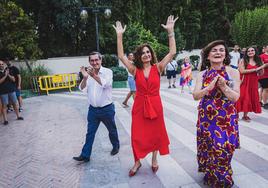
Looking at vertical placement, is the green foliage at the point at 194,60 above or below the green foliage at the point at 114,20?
below

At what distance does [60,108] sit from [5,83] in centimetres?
255

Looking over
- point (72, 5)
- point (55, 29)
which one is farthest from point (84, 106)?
point (55, 29)

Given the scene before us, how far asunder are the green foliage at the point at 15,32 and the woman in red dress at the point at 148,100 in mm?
13566

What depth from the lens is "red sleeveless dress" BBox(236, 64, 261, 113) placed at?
645cm

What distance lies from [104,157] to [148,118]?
5.07ft

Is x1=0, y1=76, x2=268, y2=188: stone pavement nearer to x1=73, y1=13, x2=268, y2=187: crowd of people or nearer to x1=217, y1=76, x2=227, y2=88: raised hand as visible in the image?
x1=73, y1=13, x2=268, y2=187: crowd of people

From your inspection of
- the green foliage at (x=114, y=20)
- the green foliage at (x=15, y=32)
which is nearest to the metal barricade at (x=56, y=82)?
the green foliage at (x=15, y=32)

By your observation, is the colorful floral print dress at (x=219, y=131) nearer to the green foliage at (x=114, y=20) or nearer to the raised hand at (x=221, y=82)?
the raised hand at (x=221, y=82)

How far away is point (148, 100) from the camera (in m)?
3.74

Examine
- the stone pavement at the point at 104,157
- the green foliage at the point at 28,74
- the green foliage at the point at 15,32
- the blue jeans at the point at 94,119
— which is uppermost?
the green foliage at the point at 15,32

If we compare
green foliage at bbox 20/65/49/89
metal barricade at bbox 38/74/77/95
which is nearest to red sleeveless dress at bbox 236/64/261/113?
metal barricade at bbox 38/74/77/95

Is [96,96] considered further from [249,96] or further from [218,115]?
[249,96]

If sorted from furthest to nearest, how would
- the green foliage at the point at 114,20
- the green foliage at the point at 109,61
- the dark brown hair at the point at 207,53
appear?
the green foliage at the point at 114,20 < the green foliage at the point at 109,61 < the dark brown hair at the point at 207,53

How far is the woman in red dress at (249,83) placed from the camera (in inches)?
252
